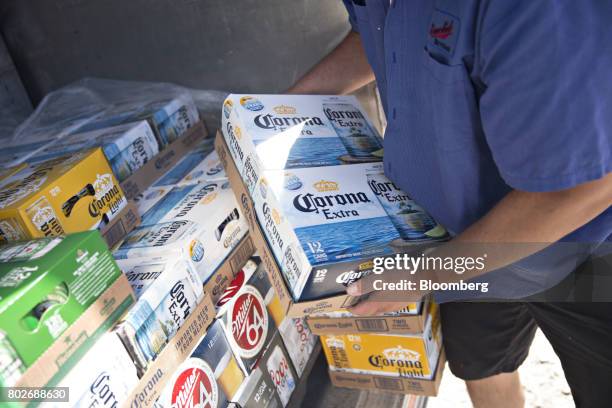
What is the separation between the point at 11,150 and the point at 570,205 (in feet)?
6.51

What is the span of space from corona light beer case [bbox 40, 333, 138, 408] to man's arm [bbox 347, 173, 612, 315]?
0.65m

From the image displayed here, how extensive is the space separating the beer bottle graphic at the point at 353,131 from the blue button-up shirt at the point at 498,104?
168mm

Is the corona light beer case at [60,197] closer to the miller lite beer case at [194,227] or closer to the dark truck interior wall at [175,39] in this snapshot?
the miller lite beer case at [194,227]

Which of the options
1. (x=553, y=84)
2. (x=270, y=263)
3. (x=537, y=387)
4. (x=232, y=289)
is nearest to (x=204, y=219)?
(x=232, y=289)

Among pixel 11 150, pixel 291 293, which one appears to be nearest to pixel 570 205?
pixel 291 293

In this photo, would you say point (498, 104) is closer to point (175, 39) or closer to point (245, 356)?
point (245, 356)

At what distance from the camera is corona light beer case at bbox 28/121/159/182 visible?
74.2 inches

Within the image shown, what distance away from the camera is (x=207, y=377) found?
1619mm

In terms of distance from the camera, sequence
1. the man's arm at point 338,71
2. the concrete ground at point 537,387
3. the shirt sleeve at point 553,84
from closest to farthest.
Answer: the shirt sleeve at point 553,84, the man's arm at point 338,71, the concrete ground at point 537,387

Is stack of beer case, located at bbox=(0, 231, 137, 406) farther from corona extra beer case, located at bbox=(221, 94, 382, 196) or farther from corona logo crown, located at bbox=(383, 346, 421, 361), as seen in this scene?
corona logo crown, located at bbox=(383, 346, 421, 361)

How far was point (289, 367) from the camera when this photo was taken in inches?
82.0

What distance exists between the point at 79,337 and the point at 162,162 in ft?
3.40

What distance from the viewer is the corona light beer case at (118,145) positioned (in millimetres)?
1886

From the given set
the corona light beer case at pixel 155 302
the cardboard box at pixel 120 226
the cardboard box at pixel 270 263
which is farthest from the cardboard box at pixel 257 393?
the cardboard box at pixel 120 226
